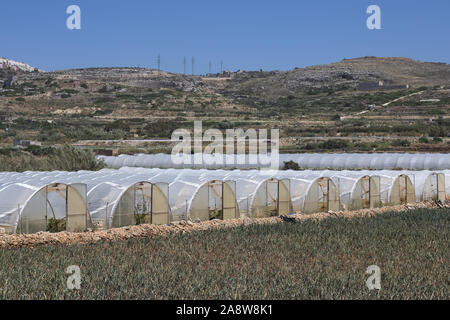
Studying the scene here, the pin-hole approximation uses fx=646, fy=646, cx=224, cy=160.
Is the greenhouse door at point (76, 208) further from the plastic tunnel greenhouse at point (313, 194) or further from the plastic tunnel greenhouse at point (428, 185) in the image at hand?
the plastic tunnel greenhouse at point (428, 185)

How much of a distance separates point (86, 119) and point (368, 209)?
68991mm

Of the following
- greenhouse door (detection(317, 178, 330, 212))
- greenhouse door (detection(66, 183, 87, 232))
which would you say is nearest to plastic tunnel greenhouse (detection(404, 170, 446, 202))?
greenhouse door (detection(317, 178, 330, 212))

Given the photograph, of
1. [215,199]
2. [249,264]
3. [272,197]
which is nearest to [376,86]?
[272,197]

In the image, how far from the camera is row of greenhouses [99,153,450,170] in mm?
44844

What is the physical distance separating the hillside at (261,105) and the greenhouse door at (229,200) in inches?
1464

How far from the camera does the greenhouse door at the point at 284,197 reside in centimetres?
2522

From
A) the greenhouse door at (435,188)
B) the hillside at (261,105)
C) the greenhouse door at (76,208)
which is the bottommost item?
the greenhouse door at (435,188)

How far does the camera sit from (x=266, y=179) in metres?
24.9

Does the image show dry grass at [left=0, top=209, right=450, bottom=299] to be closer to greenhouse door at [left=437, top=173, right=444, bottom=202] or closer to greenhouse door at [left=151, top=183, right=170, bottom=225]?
greenhouse door at [left=151, top=183, right=170, bottom=225]

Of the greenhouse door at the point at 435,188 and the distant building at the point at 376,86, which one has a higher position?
the distant building at the point at 376,86

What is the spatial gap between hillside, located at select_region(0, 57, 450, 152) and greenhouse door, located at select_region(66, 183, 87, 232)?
141ft

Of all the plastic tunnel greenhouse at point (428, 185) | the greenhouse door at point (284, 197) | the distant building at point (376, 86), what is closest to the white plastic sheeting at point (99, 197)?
the greenhouse door at point (284, 197)
